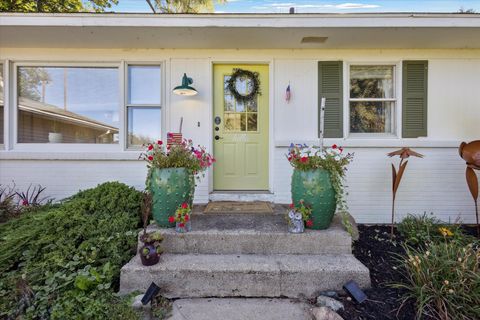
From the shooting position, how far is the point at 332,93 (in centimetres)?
368

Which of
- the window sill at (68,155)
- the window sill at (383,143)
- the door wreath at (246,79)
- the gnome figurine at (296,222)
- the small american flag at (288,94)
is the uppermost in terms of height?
the door wreath at (246,79)

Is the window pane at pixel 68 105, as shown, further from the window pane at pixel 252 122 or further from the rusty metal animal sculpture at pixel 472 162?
the rusty metal animal sculpture at pixel 472 162

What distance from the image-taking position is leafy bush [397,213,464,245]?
112 inches

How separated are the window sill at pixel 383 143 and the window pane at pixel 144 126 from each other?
6.08ft

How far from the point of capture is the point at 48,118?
12.7 ft

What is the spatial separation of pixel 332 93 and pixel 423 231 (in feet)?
7.01

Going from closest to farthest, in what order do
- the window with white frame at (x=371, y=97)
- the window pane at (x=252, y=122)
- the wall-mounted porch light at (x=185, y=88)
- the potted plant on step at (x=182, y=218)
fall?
the potted plant on step at (x=182, y=218), the wall-mounted porch light at (x=185, y=88), the window with white frame at (x=371, y=97), the window pane at (x=252, y=122)

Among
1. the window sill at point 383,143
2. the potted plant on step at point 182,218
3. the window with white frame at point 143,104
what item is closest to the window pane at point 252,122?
the window sill at point 383,143

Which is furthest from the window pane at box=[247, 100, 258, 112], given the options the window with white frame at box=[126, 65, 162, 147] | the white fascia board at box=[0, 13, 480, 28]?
the window with white frame at box=[126, 65, 162, 147]

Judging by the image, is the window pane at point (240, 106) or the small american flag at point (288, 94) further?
the window pane at point (240, 106)

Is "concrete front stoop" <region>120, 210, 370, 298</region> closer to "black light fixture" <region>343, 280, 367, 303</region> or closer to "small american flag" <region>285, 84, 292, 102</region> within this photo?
"black light fixture" <region>343, 280, 367, 303</region>

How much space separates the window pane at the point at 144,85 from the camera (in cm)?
379

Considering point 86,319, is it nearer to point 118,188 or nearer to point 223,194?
point 118,188

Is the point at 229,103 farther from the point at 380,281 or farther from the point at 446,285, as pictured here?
the point at 446,285
